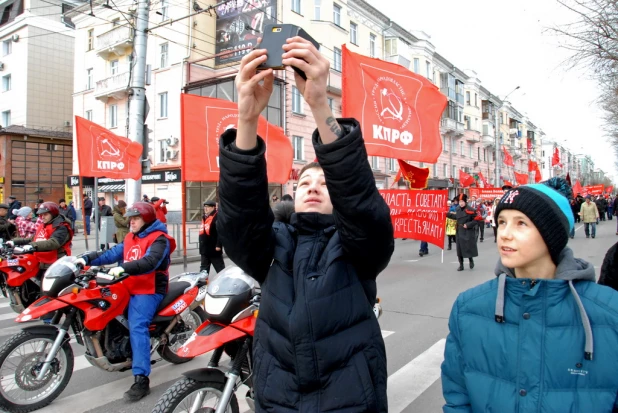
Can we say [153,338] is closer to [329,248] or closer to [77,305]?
[77,305]

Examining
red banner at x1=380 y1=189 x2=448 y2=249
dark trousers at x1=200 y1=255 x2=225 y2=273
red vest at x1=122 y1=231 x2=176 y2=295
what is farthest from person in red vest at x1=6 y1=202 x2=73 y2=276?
red banner at x1=380 y1=189 x2=448 y2=249

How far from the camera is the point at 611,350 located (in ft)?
5.71

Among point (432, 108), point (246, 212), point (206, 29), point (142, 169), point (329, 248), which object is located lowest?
point (329, 248)

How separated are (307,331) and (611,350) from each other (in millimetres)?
1181

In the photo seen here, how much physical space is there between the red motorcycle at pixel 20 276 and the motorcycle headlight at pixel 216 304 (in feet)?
14.6

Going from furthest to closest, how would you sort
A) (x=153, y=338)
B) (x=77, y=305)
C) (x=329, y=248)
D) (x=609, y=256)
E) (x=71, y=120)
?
(x=71, y=120) < (x=153, y=338) < (x=77, y=305) < (x=609, y=256) < (x=329, y=248)

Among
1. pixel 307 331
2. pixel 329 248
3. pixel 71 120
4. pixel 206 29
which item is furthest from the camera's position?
pixel 71 120

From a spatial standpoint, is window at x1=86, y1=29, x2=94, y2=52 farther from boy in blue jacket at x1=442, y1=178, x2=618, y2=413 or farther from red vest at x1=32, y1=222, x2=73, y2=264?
boy in blue jacket at x1=442, y1=178, x2=618, y2=413

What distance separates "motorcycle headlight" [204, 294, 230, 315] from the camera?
10.3ft

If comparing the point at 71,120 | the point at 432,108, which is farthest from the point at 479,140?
the point at 432,108

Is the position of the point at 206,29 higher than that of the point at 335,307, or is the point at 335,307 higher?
the point at 206,29

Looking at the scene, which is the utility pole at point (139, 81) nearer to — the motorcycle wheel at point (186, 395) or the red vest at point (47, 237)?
the red vest at point (47, 237)

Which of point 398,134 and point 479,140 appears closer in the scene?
point 398,134

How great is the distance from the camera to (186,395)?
9.37 feet
